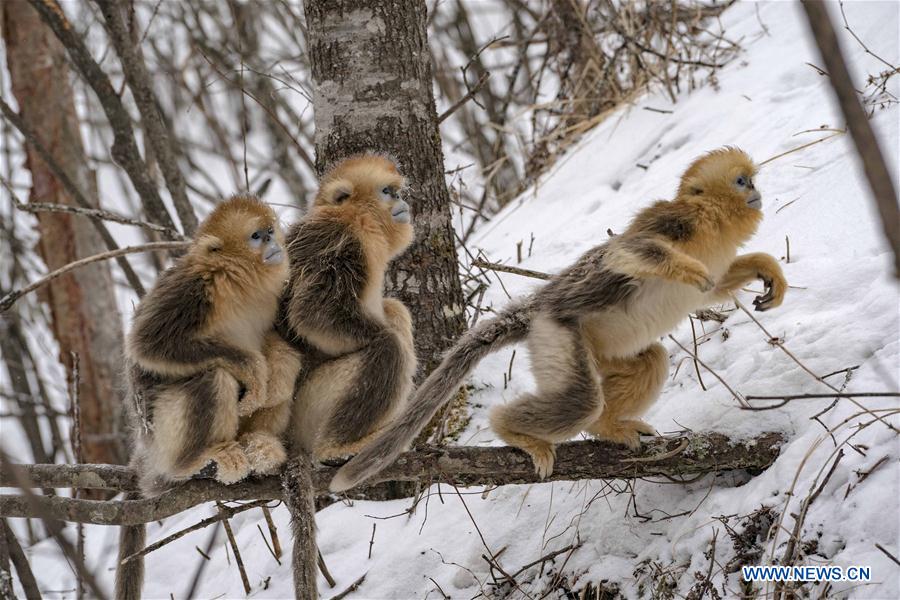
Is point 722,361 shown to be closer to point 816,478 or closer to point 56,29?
point 816,478

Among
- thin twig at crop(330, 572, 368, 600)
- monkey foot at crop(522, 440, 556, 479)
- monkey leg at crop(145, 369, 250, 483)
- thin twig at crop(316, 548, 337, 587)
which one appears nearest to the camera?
monkey leg at crop(145, 369, 250, 483)

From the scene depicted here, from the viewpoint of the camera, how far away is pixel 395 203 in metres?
3.62

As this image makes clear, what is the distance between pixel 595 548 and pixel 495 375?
1409 mm

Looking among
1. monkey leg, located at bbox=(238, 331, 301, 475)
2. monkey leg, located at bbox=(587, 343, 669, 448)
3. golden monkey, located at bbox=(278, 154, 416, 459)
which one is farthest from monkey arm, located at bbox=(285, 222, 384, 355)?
monkey leg, located at bbox=(587, 343, 669, 448)

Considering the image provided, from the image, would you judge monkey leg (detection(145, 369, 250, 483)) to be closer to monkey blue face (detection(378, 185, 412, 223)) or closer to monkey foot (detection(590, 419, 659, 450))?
monkey blue face (detection(378, 185, 412, 223))

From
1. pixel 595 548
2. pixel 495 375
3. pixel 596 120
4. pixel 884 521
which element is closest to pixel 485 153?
pixel 596 120

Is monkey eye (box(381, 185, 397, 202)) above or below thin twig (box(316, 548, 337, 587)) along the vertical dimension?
above

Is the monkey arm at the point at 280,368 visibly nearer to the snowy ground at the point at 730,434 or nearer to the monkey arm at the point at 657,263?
the snowy ground at the point at 730,434

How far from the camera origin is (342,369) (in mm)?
3434

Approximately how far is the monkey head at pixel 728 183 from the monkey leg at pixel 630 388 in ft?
2.00

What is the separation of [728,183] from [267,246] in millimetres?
1749

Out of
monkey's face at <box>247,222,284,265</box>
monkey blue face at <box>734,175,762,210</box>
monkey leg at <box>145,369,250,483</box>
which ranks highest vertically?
monkey's face at <box>247,222,284,265</box>

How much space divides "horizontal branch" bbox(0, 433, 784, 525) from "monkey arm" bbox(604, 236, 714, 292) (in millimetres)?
597

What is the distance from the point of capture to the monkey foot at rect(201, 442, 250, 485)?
313cm
